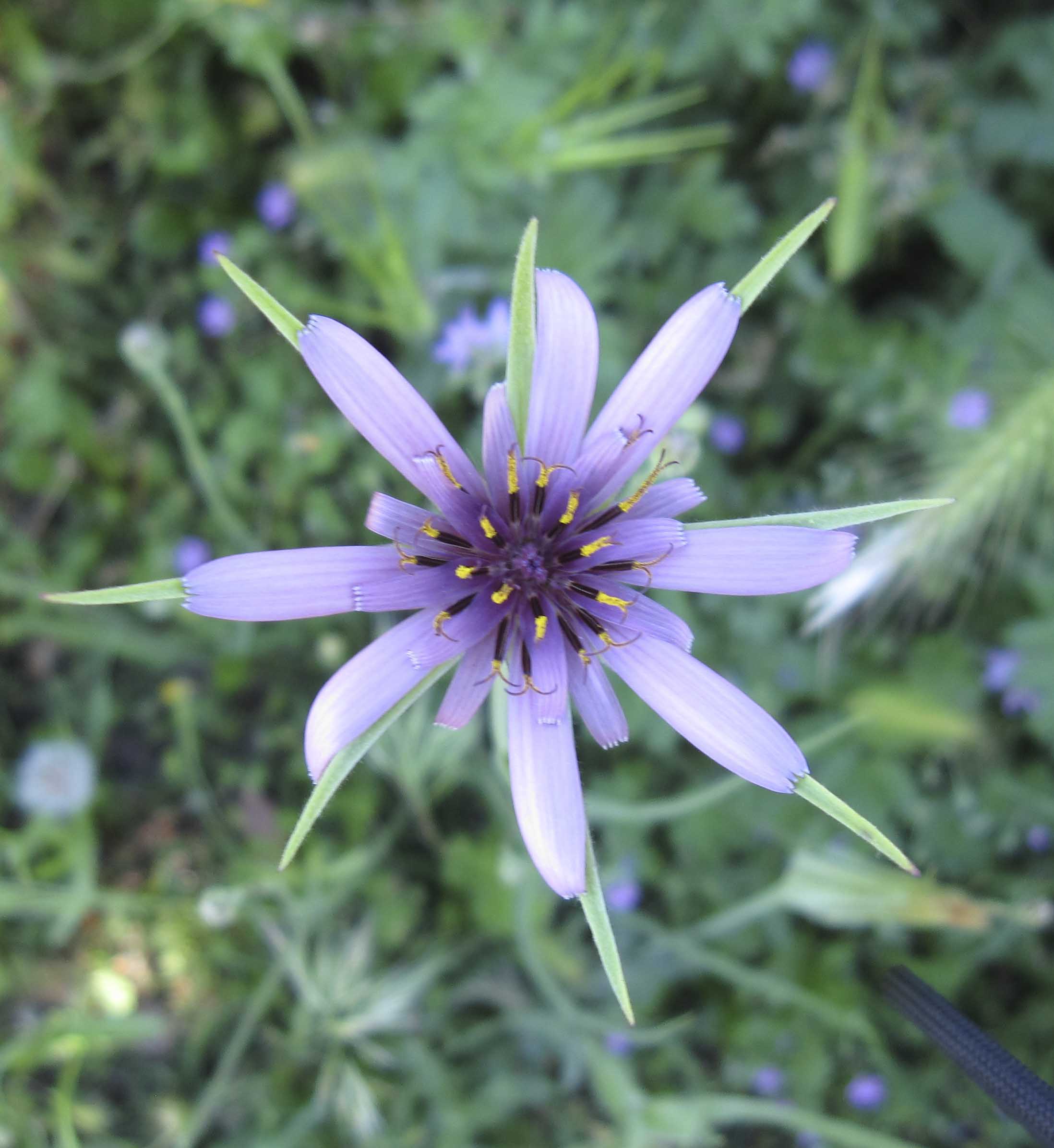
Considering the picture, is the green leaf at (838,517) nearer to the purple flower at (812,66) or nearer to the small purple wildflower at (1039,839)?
the small purple wildflower at (1039,839)

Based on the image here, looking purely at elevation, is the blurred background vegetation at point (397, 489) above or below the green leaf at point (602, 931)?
above

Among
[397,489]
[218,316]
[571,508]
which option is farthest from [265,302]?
[218,316]

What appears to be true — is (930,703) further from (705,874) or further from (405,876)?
(405,876)

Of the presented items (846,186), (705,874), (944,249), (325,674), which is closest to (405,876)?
(325,674)

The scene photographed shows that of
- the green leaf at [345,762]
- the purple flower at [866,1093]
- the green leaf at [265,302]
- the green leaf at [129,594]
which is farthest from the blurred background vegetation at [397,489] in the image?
the green leaf at [129,594]

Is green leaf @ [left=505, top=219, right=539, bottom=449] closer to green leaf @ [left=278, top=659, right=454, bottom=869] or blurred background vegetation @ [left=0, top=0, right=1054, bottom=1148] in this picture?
green leaf @ [left=278, top=659, right=454, bottom=869]

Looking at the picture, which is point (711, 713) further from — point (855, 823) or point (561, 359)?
point (561, 359)
